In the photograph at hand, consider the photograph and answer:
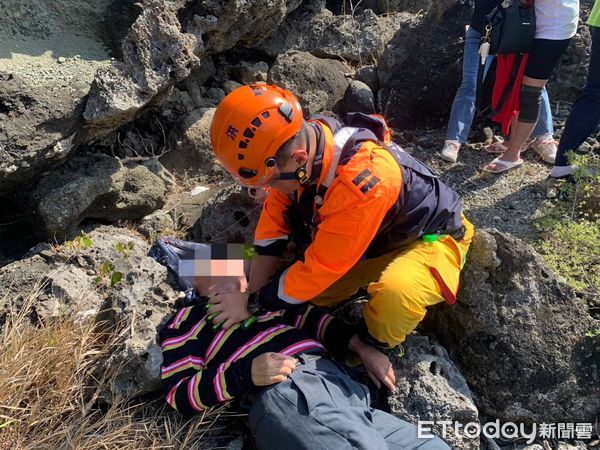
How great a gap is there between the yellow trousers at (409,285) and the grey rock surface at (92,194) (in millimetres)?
1848

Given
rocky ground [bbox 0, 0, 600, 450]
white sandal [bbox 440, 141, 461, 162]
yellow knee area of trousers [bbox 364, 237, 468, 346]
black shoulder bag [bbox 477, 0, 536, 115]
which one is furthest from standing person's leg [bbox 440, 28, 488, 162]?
yellow knee area of trousers [bbox 364, 237, 468, 346]

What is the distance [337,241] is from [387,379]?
2.13ft

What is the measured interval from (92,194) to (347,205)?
75.1 inches

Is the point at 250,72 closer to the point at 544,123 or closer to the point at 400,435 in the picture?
the point at 544,123

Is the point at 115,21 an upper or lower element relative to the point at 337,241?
upper

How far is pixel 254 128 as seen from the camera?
2285 mm

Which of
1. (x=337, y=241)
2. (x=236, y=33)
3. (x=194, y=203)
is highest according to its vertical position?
(x=236, y=33)

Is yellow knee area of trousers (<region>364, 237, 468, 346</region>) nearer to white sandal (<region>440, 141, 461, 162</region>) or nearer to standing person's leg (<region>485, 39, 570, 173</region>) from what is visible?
white sandal (<region>440, 141, 461, 162</region>)

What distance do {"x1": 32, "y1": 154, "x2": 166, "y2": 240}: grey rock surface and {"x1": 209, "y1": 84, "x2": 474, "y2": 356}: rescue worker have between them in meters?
1.39

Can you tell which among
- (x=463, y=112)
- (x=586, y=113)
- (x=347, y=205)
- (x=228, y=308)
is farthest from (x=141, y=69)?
(x=586, y=113)

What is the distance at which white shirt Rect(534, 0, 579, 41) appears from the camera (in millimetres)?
3855

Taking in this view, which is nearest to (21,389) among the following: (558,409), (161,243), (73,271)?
(73,271)

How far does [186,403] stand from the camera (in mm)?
2377

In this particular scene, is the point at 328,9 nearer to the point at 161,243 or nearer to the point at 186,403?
the point at 161,243
